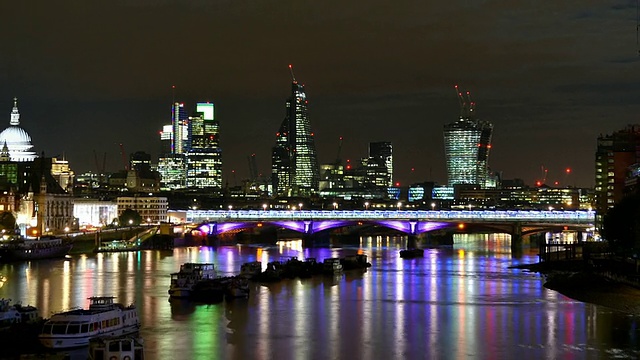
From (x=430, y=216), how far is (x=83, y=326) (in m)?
99.6

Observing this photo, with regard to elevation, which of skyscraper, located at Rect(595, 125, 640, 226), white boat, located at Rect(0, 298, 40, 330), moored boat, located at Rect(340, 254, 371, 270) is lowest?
white boat, located at Rect(0, 298, 40, 330)

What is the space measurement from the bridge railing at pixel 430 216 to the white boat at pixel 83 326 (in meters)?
86.4

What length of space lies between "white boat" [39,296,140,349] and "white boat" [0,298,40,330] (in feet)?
8.60

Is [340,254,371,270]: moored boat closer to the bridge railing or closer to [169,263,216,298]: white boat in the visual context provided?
[169,263,216,298]: white boat

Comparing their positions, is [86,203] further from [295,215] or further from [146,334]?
[146,334]

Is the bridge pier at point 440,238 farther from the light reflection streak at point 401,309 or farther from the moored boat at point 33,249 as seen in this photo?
the light reflection streak at point 401,309

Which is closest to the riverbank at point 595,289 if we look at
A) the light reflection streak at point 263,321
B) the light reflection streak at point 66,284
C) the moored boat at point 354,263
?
the moored boat at point 354,263

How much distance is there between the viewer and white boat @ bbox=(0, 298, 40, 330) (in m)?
48.4

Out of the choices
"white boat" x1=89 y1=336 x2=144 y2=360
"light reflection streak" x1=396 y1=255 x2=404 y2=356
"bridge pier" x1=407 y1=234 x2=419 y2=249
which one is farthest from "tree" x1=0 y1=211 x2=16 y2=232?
"white boat" x1=89 y1=336 x2=144 y2=360

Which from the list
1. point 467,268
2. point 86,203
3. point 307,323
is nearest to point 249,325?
point 307,323

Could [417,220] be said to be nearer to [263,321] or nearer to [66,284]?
[66,284]

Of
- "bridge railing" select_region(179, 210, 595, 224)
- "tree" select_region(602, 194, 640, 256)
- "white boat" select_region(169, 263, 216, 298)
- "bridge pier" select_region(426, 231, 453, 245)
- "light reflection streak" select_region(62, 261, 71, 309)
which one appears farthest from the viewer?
"bridge pier" select_region(426, 231, 453, 245)

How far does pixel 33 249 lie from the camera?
10469cm

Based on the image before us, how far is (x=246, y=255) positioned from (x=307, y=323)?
60960mm
